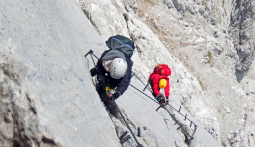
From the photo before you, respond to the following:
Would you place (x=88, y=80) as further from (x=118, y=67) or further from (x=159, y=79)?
(x=159, y=79)

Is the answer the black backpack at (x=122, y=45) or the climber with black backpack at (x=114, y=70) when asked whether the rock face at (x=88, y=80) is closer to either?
the climber with black backpack at (x=114, y=70)

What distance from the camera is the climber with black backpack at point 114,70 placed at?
536 cm

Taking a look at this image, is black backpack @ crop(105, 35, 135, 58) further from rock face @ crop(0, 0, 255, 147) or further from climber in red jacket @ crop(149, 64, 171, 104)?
climber in red jacket @ crop(149, 64, 171, 104)

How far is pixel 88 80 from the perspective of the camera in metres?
4.98

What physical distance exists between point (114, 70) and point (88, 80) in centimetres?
78

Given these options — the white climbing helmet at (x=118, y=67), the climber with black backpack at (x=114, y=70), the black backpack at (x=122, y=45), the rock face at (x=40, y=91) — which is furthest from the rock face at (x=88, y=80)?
the black backpack at (x=122, y=45)

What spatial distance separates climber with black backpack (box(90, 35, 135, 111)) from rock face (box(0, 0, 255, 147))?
554mm

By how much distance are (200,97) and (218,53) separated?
10.8 metres

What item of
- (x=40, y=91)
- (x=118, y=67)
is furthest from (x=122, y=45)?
(x=40, y=91)

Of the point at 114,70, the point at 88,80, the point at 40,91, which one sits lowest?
the point at 88,80

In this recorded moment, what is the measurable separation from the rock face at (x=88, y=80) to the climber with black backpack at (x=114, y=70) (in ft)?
1.82

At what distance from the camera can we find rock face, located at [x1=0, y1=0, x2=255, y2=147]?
→ 2.81 meters

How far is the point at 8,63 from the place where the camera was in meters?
2.94

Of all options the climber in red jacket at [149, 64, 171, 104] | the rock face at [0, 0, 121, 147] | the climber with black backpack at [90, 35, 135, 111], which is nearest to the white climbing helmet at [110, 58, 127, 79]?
the climber with black backpack at [90, 35, 135, 111]
